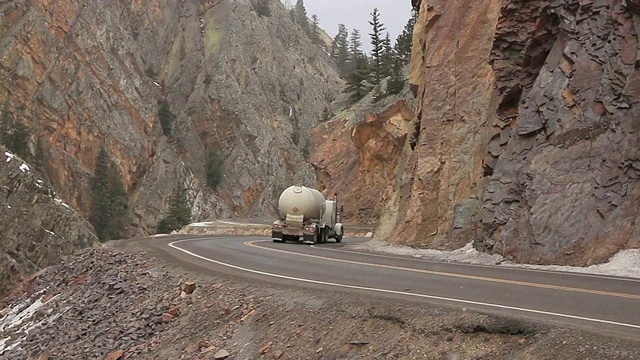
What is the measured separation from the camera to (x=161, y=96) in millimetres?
95562

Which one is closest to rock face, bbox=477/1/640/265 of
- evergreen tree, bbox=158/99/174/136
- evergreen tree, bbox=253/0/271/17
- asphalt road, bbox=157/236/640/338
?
asphalt road, bbox=157/236/640/338

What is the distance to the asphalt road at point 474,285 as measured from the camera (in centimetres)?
846

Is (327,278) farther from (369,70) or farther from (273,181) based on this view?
(273,181)

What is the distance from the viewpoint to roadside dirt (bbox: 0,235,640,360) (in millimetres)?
7336

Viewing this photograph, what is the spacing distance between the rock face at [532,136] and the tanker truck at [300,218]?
447cm

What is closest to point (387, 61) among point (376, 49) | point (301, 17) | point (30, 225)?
point (376, 49)

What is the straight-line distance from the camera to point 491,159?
2220 centimetres

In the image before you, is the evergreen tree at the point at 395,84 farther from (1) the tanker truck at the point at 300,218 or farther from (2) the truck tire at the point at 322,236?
(2) the truck tire at the point at 322,236

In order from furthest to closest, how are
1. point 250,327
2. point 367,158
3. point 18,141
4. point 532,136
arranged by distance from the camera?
point 18,141, point 367,158, point 532,136, point 250,327

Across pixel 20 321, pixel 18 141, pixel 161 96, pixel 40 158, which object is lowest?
pixel 20 321

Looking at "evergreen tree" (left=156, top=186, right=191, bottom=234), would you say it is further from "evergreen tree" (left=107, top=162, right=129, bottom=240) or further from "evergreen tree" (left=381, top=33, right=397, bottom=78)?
"evergreen tree" (left=381, top=33, right=397, bottom=78)

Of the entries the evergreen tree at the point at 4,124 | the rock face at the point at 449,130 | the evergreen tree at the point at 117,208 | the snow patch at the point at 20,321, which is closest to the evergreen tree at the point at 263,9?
the evergreen tree at the point at 117,208

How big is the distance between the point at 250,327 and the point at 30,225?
153 feet

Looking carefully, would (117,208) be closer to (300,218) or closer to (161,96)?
(161,96)
